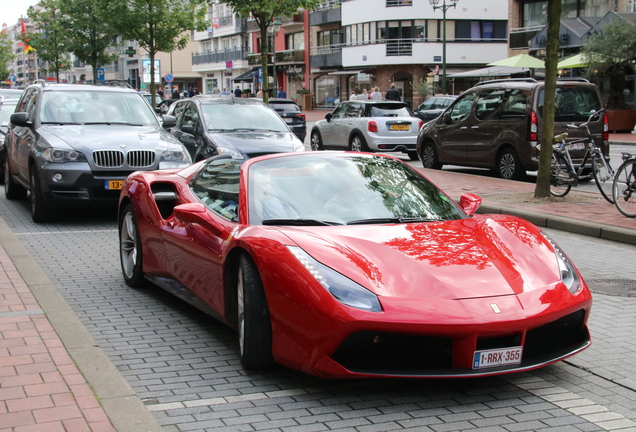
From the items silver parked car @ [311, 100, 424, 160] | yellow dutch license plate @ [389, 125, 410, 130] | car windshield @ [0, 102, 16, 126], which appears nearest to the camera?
car windshield @ [0, 102, 16, 126]

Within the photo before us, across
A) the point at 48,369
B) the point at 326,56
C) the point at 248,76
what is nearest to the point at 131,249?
the point at 48,369

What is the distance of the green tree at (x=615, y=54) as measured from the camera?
3125cm

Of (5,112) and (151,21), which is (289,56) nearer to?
(151,21)

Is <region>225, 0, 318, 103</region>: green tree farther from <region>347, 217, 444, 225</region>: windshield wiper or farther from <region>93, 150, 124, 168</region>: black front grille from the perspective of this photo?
<region>347, 217, 444, 225</region>: windshield wiper

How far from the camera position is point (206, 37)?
94.1m

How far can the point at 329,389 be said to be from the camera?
4426mm

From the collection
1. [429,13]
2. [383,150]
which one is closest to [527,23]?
[429,13]

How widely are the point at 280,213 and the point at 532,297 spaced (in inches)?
63.7

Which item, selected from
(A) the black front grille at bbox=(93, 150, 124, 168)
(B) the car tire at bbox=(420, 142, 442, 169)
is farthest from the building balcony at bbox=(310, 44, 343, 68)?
(A) the black front grille at bbox=(93, 150, 124, 168)

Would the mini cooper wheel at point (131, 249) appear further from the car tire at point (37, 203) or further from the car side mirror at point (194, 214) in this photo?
the car tire at point (37, 203)

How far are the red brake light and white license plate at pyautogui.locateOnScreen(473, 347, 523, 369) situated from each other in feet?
37.1

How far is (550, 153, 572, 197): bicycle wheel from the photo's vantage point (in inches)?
491

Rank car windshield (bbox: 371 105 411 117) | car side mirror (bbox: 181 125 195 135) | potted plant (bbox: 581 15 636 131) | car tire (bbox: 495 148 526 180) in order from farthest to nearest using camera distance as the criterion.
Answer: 1. potted plant (bbox: 581 15 636 131)
2. car windshield (bbox: 371 105 411 117)
3. car tire (bbox: 495 148 526 180)
4. car side mirror (bbox: 181 125 195 135)

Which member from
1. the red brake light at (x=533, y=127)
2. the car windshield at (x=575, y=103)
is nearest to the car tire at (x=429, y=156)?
the red brake light at (x=533, y=127)
